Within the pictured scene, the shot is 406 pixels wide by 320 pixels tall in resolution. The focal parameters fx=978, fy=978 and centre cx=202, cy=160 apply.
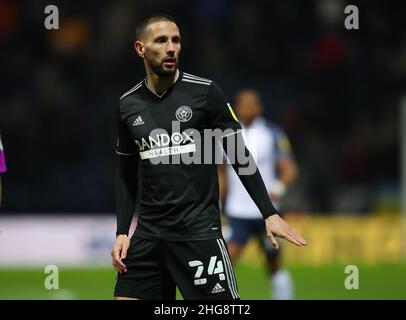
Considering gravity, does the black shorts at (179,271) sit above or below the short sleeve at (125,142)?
below

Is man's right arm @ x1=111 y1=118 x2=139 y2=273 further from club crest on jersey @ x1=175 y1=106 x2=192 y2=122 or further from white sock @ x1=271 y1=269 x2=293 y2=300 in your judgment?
white sock @ x1=271 y1=269 x2=293 y2=300

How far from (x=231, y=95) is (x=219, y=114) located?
10.2 metres

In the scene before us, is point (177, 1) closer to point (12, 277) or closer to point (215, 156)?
point (12, 277)

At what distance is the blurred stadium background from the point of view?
551 inches

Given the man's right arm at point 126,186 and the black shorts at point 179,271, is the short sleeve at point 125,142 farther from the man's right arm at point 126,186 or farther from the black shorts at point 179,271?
the black shorts at point 179,271

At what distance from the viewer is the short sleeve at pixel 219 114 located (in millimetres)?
5512

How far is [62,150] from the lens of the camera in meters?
15.1

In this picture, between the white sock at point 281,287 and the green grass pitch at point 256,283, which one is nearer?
the white sock at point 281,287

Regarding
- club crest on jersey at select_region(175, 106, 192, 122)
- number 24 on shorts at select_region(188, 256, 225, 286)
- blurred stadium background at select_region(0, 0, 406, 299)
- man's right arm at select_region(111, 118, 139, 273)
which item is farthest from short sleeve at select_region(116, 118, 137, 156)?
blurred stadium background at select_region(0, 0, 406, 299)

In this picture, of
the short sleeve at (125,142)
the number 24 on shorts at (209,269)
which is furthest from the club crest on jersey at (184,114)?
the number 24 on shorts at (209,269)

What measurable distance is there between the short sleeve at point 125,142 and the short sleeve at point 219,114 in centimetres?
51

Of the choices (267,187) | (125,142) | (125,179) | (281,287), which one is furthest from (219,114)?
(267,187)

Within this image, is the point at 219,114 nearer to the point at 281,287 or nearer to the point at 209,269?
the point at 209,269
